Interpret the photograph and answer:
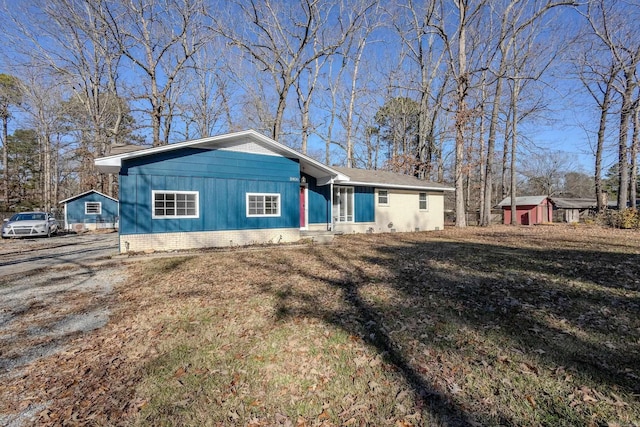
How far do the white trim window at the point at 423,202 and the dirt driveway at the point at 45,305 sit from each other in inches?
632

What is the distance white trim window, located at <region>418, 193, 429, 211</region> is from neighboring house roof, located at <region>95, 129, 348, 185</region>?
23.9 feet

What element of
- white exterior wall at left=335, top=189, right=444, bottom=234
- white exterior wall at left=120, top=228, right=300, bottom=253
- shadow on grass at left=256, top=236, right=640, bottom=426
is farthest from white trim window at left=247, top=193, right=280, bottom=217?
white exterior wall at left=335, top=189, right=444, bottom=234

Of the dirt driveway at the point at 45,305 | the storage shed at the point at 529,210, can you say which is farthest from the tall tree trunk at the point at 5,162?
the storage shed at the point at 529,210

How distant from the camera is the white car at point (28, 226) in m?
16.3

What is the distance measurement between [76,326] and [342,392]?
173 inches

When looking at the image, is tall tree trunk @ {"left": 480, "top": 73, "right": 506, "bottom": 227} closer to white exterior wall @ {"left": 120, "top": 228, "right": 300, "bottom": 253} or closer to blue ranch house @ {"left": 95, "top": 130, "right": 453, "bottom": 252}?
blue ranch house @ {"left": 95, "top": 130, "right": 453, "bottom": 252}

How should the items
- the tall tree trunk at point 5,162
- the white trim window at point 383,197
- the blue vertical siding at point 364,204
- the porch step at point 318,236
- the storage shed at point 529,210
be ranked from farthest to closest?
the storage shed at point 529,210 → the tall tree trunk at point 5,162 → the white trim window at point 383,197 → the blue vertical siding at point 364,204 → the porch step at point 318,236

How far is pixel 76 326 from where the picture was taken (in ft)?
15.1

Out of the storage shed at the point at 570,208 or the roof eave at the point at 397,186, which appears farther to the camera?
the storage shed at the point at 570,208

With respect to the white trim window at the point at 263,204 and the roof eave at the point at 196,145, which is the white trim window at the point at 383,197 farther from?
the white trim window at the point at 263,204

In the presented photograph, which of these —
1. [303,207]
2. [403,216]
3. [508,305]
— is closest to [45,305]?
[508,305]

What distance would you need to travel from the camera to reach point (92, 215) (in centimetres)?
2305

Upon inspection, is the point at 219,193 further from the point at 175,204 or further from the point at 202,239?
the point at 202,239

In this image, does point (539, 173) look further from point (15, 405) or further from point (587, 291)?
point (15, 405)
